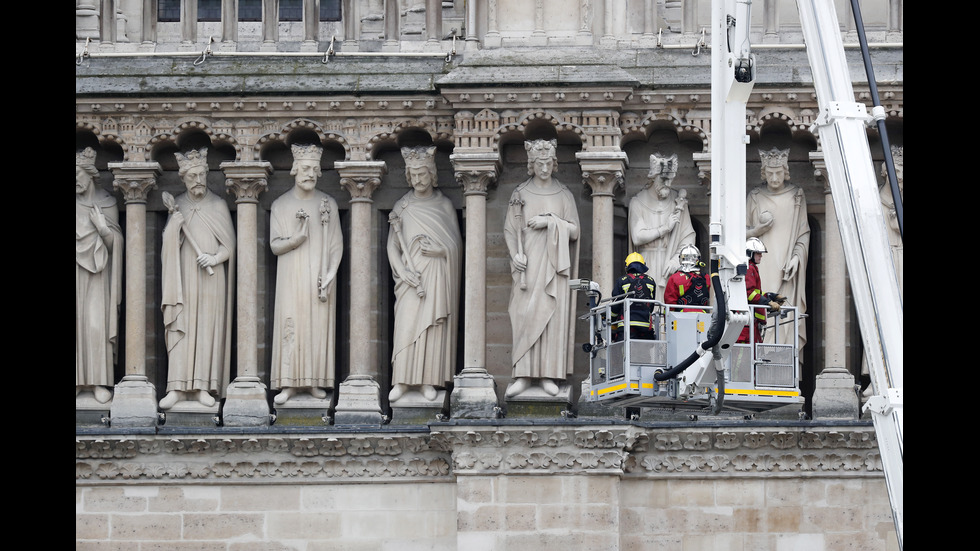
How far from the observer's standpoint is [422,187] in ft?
87.1

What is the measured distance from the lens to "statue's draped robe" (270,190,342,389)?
1041 inches

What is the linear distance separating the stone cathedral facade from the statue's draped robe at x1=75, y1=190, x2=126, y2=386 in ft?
0.56

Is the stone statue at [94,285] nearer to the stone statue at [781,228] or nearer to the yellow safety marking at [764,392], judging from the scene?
the stone statue at [781,228]

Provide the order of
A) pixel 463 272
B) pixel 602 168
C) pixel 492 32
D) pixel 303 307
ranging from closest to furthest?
pixel 602 168
pixel 303 307
pixel 492 32
pixel 463 272

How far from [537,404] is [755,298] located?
3.67 m

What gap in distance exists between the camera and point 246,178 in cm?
2675

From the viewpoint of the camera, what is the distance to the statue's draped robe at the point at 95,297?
1052 inches

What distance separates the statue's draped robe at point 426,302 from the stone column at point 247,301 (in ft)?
4.64

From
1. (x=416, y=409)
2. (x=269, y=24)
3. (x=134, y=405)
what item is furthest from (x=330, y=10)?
(x=134, y=405)

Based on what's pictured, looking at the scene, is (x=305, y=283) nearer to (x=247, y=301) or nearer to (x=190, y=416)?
(x=247, y=301)

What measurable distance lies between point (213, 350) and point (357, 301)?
1.59 metres

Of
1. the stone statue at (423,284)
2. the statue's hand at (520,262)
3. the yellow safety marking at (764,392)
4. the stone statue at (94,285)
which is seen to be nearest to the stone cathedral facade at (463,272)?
the stone statue at (94,285)

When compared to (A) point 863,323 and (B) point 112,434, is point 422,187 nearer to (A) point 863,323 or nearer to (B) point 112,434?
(B) point 112,434
